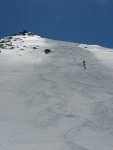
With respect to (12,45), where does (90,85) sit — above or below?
below

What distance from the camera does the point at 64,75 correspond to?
26906 mm

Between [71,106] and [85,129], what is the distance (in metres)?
3.05

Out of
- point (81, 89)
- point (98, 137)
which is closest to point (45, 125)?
point (98, 137)

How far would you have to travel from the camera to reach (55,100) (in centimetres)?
2192

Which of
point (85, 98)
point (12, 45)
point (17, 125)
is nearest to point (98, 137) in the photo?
point (17, 125)

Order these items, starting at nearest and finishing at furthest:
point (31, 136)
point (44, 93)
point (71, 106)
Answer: point (31, 136)
point (71, 106)
point (44, 93)

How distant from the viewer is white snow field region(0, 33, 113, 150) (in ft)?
56.0

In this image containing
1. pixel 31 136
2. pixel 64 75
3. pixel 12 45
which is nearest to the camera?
pixel 31 136

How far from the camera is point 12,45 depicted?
126ft

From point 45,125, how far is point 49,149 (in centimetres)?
260

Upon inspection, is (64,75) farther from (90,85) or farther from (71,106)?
(71,106)

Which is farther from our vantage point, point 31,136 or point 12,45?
point 12,45

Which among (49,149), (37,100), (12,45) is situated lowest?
(49,149)

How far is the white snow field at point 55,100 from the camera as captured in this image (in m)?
17.1
